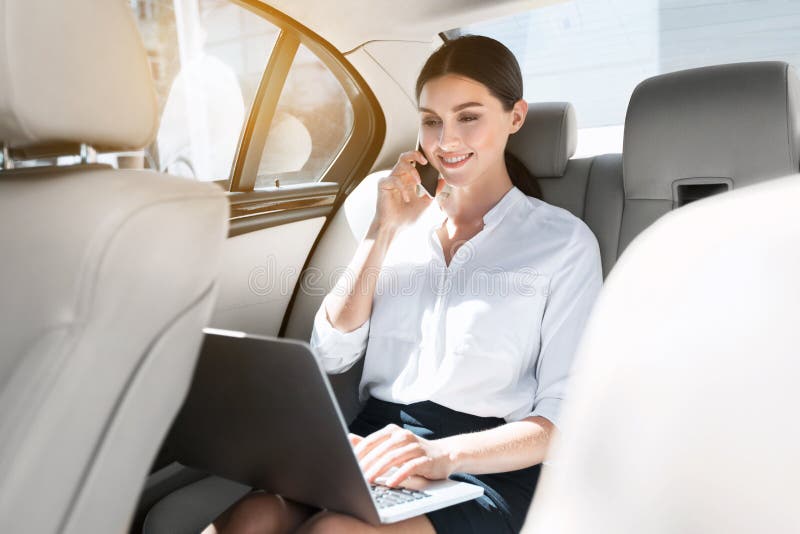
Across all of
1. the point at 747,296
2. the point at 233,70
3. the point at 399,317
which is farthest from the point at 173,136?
the point at 747,296

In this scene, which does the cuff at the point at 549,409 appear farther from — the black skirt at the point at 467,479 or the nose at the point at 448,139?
the nose at the point at 448,139

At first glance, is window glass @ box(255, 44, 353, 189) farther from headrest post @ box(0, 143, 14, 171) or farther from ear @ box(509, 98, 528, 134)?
headrest post @ box(0, 143, 14, 171)

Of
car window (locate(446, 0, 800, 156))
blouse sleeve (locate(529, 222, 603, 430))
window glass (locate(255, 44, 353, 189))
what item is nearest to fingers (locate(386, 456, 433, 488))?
blouse sleeve (locate(529, 222, 603, 430))

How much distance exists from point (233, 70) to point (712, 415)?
2.61 m

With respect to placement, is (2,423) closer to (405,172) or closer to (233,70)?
(405,172)

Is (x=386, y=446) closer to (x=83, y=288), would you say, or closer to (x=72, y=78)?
(x=83, y=288)

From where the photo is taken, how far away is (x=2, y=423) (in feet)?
2.61

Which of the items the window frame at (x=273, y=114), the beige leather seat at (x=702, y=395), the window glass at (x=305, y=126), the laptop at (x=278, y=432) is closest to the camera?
the beige leather seat at (x=702, y=395)

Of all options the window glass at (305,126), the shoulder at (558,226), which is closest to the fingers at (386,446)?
the shoulder at (558,226)

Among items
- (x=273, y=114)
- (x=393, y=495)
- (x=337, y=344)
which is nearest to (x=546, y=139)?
(x=337, y=344)

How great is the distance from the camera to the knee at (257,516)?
124 centimetres

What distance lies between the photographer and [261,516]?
124 cm

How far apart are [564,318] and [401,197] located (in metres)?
0.50

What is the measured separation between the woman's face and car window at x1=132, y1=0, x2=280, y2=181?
76 cm
